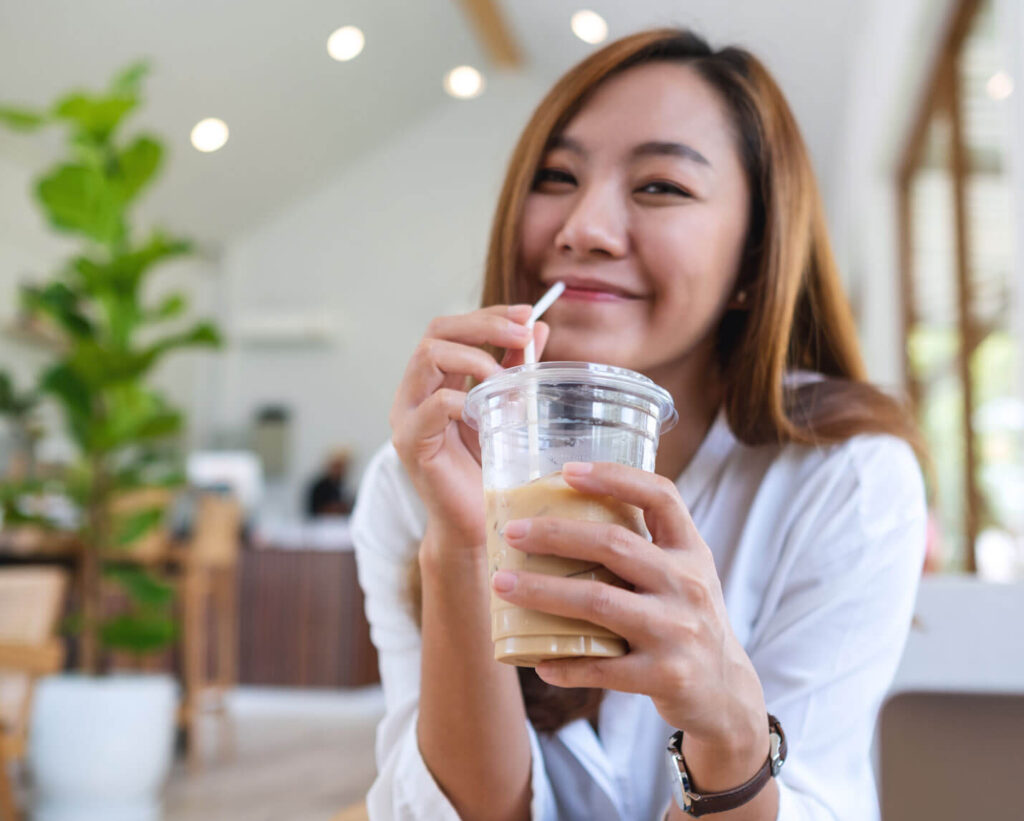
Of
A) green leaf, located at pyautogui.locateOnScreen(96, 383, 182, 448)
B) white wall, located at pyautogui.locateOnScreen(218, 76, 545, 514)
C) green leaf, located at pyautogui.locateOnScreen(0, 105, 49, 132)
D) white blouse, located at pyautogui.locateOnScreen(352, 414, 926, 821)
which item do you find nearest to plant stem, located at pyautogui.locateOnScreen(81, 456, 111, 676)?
green leaf, located at pyautogui.locateOnScreen(96, 383, 182, 448)

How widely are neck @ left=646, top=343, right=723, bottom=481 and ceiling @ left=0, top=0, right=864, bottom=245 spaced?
35cm

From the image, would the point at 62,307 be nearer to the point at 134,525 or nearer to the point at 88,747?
the point at 134,525

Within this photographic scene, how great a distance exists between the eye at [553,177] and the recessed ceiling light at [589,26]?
1.21 ft

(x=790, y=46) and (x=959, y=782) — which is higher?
(x=790, y=46)

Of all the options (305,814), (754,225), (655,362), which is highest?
(754,225)

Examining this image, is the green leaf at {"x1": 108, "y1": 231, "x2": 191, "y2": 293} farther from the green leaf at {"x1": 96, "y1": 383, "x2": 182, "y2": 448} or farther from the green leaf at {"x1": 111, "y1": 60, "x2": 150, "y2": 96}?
the green leaf at {"x1": 111, "y1": 60, "x2": 150, "y2": 96}

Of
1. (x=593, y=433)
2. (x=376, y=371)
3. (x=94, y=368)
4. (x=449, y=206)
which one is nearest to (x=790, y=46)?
(x=94, y=368)

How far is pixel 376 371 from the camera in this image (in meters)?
9.05

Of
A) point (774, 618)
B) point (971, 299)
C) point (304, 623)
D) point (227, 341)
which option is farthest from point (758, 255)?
point (304, 623)

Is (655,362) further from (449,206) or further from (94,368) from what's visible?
(449,206)

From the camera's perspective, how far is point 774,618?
94 cm

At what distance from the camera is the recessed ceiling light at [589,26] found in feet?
4.33

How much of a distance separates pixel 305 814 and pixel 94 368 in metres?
1.45

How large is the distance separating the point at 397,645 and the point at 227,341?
393cm
